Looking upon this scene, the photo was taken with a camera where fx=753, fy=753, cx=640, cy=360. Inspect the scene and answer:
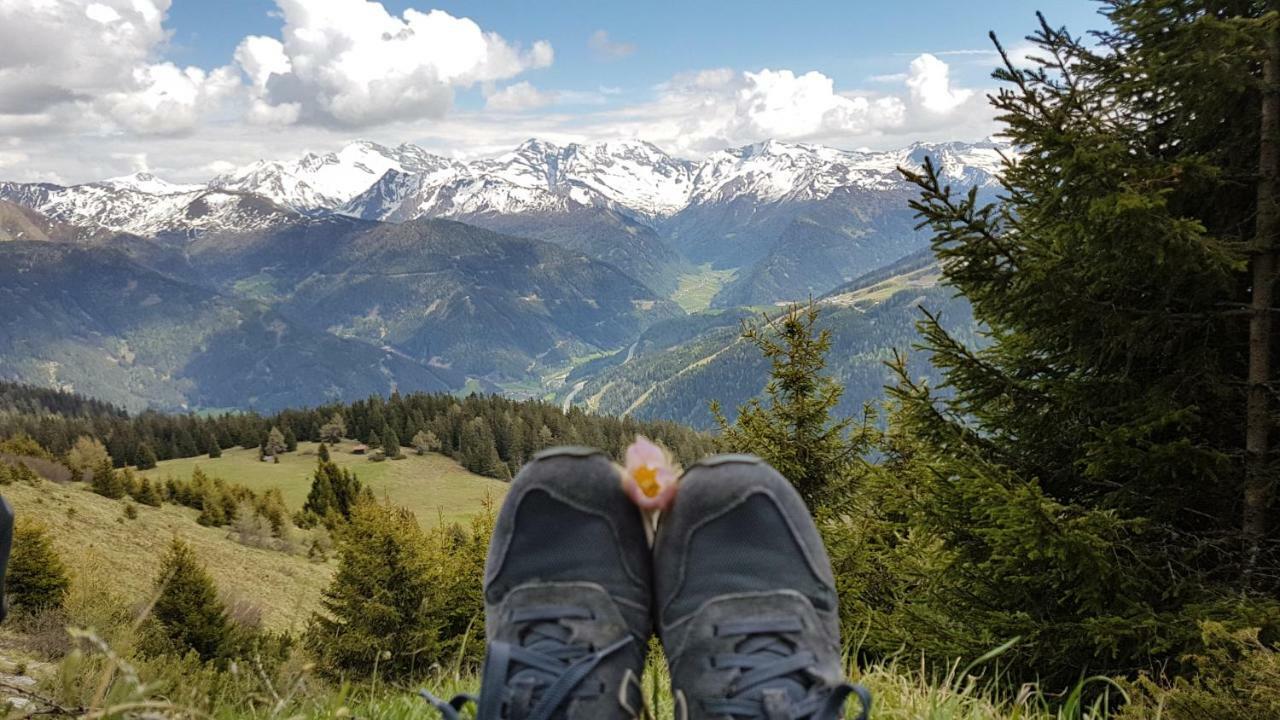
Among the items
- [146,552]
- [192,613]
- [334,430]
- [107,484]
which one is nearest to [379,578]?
[192,613]

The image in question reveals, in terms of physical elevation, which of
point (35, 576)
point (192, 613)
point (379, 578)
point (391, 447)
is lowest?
point (391, 447)

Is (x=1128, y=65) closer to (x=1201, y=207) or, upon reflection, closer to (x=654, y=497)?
(x=1201, y=207)

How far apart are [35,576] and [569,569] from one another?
57.4 ft

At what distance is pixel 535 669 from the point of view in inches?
79.7

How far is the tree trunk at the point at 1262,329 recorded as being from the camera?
Result: 4.07 metres

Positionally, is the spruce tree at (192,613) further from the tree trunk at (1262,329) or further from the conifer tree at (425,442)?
the conifer tree at (425,442)

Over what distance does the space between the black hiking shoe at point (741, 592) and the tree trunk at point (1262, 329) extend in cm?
326

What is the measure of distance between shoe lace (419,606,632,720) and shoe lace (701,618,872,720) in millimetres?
316

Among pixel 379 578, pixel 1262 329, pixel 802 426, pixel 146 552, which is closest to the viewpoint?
pixel 1262 329

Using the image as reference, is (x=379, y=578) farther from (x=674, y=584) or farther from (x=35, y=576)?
(x=674, y=584)

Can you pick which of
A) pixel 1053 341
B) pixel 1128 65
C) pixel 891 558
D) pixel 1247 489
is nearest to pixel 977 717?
pixel 1247 489

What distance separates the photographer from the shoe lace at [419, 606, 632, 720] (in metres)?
A: 1.82

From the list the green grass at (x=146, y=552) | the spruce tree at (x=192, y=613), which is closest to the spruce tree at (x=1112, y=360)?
the spruce tree at (x=192, y=613)

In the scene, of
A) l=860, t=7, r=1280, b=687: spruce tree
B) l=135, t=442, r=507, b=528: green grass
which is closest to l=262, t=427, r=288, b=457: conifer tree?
l=135, t=442, r=507, b=528: green grass
